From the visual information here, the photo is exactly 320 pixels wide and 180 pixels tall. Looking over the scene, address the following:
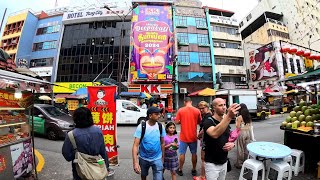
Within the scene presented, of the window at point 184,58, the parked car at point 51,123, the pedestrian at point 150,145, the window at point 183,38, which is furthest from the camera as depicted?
the window at point 183,38

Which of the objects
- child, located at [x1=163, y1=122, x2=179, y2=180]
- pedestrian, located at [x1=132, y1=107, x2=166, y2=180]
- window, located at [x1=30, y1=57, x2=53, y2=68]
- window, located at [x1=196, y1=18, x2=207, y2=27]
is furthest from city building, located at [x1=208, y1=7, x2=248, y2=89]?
pedestrian, located at [x1=132, y1=107, x2=166, y2=180]

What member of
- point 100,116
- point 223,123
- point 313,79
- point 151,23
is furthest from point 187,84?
point 223,123

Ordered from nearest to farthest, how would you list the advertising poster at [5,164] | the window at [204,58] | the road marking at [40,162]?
the advertising poster at [5,164] → the road marking at [40,162] → the window at [204,58]

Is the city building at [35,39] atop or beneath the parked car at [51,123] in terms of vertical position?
atop

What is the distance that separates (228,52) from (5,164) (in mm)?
33910

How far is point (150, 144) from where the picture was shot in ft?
11.4

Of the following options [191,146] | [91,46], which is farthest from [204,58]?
[191,146]

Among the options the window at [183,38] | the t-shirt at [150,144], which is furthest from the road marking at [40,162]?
the window at [183,38]

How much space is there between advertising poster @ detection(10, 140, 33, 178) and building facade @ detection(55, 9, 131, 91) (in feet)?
89.6

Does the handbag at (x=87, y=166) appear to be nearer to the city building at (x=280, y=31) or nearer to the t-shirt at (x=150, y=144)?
the t-shirt at (x=150, y=144)

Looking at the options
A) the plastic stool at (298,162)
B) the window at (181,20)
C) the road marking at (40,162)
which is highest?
the window at (181,20)

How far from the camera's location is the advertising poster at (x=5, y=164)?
3.71 metres

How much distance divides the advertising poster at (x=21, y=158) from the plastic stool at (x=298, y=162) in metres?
6.18

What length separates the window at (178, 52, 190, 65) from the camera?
3024 cm
